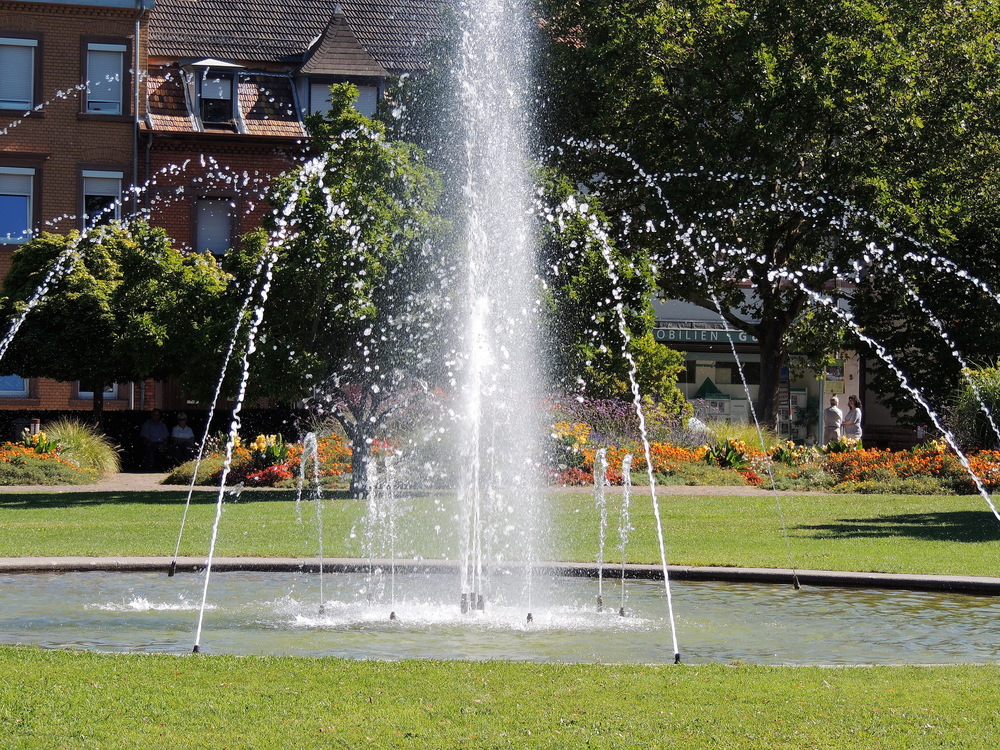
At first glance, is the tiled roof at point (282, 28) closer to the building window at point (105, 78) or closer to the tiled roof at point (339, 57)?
the tiled roof at point (339, 57)

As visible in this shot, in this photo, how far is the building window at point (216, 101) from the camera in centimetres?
3888

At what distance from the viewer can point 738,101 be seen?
95.0 feet

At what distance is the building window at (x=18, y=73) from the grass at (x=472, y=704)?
30807 mm

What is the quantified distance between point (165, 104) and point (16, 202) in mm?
4754

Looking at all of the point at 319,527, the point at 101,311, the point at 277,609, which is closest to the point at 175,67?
the point at 101,311

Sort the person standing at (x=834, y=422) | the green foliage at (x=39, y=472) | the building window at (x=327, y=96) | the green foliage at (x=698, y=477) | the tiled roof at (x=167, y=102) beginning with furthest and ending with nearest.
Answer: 1. the building window at (x=327, y=96)
2. the tiled roof at (x=167, y=102)
3. the person standing at (x=834, y=422)
4. the green foliage at (x=698, y=477)
5. the green foliage at (x=39, y=472)

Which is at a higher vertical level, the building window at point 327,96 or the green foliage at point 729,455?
the building window at point 327,96

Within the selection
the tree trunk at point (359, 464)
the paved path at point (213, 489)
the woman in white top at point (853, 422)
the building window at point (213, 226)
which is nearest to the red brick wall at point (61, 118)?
the building window at point (213, 226)

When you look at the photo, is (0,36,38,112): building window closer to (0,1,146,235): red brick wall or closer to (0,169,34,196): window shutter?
(0,1,146,235): red brick wall

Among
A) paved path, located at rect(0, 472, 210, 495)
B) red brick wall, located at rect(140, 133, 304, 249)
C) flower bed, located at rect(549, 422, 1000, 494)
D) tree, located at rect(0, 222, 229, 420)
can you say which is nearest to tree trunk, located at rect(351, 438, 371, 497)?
paved path, located at rect(0, 472, 210, 495)

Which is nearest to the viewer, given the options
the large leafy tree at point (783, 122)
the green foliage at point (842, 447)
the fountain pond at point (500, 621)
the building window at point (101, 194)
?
the fountain pond at point (500, 621)

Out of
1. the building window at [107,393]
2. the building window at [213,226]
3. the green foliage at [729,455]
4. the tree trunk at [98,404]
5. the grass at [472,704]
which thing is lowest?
the grass at [472,704]

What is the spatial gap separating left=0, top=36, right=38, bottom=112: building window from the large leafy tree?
1338cm

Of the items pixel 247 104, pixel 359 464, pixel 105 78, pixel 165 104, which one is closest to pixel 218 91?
pixel 247 104
